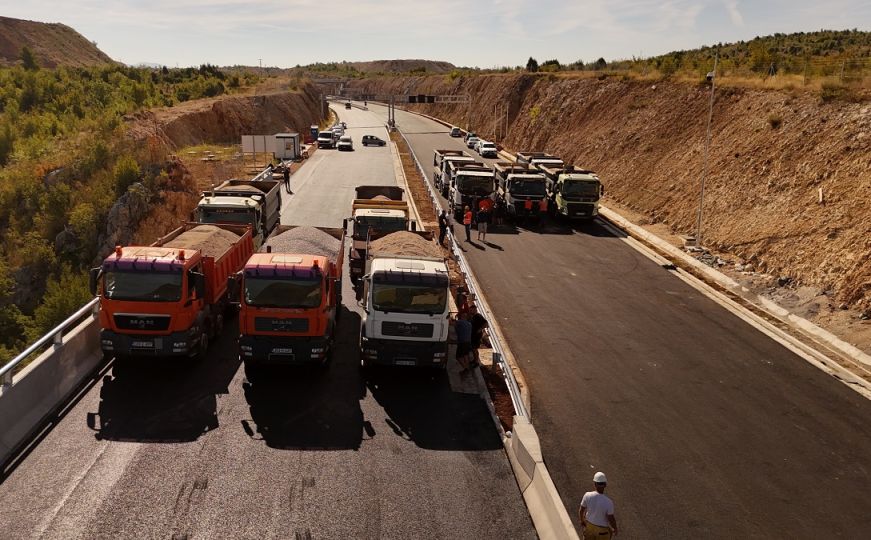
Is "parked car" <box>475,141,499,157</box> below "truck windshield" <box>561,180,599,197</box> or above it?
below

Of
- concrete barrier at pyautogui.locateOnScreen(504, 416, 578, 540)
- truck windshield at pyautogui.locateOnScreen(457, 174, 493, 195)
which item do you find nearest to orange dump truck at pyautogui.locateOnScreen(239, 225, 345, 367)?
concrete barrier at pyautogui.locateOnScreen(504, 416, 578, 540)

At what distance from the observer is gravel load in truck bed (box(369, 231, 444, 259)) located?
17.1m

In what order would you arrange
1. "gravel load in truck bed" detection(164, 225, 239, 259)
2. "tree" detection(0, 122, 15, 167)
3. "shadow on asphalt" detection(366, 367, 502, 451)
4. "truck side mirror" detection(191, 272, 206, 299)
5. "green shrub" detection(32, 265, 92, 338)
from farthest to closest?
"tree" detection(0, 122, 15, 167) → "green shrub" detection(32, 265, 92, 338) → "gravel load in truck bed" detection(164, 225, 239, 259) → "truck side mirror" detection(191, 272, 206, 299) → "shadow on asphalt" detection(366, 367, 502, 451)

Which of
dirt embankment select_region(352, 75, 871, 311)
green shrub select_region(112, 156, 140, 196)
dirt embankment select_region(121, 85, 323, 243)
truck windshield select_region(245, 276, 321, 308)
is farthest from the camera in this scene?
green shrub select_region(112, 156, 140, 196)

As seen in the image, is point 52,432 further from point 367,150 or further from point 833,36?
point 833,36

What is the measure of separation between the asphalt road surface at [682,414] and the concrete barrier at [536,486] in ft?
2.59

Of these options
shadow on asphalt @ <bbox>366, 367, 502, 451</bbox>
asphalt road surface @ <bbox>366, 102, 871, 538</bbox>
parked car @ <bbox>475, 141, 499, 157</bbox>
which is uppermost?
parked car @ <bbox>475, 141, 499, 157</bbox>

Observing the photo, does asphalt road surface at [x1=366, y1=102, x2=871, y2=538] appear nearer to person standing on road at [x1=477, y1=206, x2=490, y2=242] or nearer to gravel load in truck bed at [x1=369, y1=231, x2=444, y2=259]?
gravel load in truck bed at [x1=369, y1=231, x2=444, y2=259]

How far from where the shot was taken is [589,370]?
16391 mm

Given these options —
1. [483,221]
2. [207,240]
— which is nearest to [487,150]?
[483,221]

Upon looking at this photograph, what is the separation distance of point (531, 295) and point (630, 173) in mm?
23646

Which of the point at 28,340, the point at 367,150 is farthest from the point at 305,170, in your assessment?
the point at 28,340

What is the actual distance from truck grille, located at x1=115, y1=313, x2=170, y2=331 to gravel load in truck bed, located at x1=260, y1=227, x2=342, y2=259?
3876 mm

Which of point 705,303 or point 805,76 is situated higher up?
point 805,76
